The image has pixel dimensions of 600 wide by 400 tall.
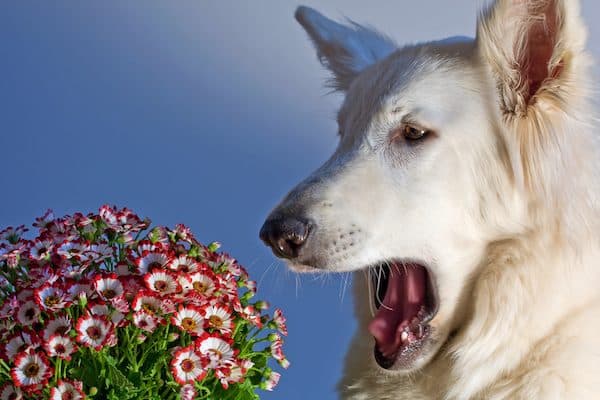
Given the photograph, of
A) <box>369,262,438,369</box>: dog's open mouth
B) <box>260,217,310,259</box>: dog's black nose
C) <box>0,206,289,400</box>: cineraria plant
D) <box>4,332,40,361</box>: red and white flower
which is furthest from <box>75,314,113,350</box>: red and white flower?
<box>369,262,438,369</box>: dog's open mouth

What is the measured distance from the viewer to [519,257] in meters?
1.53

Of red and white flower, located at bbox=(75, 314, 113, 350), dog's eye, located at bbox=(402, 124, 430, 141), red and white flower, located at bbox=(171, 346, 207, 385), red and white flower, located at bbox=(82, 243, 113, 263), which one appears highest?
red and white flower, located at bbox=(82, 243, 113, 263)

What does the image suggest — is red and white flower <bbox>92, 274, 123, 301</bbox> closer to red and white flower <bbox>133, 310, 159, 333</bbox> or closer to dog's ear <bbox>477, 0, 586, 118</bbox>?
red and white flower <bbox>133, 310, 159, 333</bbox>

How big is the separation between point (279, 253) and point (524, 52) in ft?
2.12

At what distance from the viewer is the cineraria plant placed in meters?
1.35

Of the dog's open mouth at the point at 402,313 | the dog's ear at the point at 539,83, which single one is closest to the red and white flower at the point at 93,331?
the dog's open mouth at the point at 402,313

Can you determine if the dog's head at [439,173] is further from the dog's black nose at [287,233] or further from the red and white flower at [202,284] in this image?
the red and white flower at [202,284]

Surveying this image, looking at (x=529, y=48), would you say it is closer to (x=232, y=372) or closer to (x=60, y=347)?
(x=232, y=372)

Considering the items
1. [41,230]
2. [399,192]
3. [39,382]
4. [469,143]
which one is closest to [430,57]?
[469,143]

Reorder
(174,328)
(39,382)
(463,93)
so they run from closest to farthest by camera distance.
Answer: (39,382)
(174,328)
(463,93)

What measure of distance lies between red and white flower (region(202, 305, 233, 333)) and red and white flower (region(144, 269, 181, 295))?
8cm

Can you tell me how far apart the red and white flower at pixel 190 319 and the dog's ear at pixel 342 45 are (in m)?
0.84

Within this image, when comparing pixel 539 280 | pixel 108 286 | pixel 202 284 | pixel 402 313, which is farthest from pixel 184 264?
pixel 539 280

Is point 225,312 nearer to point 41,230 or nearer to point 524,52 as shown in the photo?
point 41,230
